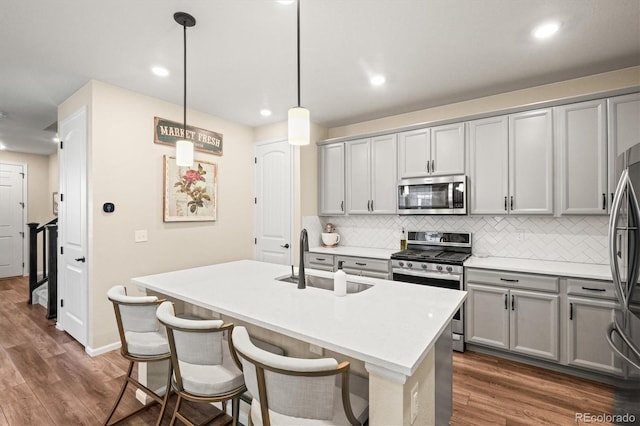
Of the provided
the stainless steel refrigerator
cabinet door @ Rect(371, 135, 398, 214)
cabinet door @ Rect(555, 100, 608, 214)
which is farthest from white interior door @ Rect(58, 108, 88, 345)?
cabinet door @ Rect(555, 100, 608, 214)

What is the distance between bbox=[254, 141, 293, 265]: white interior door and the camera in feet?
14.3

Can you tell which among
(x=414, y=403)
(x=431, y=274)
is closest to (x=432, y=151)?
(x=431, y=274)

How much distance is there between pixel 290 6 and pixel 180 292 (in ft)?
6.36

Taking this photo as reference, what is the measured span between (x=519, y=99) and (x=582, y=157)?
882 millimetres

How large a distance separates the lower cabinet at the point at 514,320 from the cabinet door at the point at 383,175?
54.2 inches

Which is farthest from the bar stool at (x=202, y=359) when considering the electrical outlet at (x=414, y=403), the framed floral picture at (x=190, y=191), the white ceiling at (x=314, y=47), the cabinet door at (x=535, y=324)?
the cabinet door at (x=535, y=324)

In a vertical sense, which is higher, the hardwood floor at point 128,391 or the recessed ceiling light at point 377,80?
the recessed ceiling light at point 377,80

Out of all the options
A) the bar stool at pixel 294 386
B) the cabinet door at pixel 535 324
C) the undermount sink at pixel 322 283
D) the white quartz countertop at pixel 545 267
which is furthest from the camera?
the cabinet door at pixel 535 324

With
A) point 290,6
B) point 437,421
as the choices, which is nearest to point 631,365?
point 437,421

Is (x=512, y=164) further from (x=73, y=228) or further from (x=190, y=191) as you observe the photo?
(x=73, y=228)

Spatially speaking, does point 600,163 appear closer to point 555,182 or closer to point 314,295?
point 555,182

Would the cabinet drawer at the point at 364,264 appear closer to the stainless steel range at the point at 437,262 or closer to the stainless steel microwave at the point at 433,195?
the stainless steel range at the point at 437,262

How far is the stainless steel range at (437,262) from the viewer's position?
122 inches

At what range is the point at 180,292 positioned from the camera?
192 centimetres
